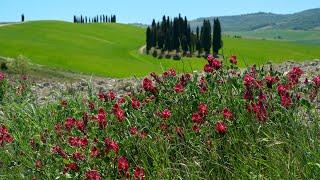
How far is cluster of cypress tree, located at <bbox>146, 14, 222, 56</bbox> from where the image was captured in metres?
110

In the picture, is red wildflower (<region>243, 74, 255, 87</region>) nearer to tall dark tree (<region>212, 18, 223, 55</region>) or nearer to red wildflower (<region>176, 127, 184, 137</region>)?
red wildflower (<region>176, 127, 184, 137</region>)

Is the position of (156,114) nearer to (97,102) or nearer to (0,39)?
(97,102)

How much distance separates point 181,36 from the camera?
108562 millimetres

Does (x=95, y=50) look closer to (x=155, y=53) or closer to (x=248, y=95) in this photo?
(x=155, y=53)

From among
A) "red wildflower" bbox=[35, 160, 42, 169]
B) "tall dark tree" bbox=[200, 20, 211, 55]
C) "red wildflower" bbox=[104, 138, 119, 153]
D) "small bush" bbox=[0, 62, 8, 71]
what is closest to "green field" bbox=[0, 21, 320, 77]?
"tall dark tree" bbox=[200, 20, 211, 55]

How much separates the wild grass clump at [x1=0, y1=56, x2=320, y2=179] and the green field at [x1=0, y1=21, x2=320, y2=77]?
47.2 m

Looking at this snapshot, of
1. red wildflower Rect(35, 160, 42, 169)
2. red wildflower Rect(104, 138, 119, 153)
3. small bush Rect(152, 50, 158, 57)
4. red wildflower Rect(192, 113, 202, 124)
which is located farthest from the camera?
small bush Rect(152, 50, 158, 57)

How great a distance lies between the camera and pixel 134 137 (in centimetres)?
639

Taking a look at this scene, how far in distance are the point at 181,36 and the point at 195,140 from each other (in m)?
103

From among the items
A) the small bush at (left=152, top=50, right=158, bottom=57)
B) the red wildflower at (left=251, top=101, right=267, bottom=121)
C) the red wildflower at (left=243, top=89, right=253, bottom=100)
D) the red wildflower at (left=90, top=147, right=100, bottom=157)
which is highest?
the red wildflower at (left=243, top=89, right=253, bottom=100)

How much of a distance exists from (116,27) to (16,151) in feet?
552

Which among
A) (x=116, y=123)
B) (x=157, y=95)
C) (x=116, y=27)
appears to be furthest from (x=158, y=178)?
(x=116, y=27)

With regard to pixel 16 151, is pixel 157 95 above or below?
above

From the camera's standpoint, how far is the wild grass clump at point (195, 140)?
5.21 metres
